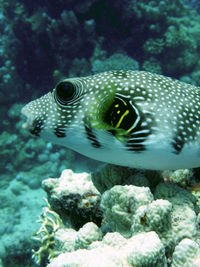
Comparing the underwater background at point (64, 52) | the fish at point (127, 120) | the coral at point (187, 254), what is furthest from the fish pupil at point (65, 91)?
the underwater background at point (64, 52)

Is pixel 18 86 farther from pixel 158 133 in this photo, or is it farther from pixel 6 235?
pixel 158 133

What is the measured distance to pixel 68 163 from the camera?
1196 centimetres

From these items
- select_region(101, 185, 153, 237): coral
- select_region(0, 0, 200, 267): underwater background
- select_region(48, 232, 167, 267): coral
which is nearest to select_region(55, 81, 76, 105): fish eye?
select_region(101, 185, 153, 237): coral

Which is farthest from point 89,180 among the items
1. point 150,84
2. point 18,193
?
point 18,193

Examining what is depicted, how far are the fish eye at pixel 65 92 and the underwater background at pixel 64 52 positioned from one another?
815 centimetres

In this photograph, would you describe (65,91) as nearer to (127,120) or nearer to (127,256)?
(127,120)

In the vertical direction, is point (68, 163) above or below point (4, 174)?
above

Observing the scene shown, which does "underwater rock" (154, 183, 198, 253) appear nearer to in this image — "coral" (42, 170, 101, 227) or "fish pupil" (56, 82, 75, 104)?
"coral" (42, 170, 101, 227)

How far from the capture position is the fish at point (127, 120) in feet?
9.95

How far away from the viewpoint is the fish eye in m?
3.30

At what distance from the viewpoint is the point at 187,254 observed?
86.1 inches

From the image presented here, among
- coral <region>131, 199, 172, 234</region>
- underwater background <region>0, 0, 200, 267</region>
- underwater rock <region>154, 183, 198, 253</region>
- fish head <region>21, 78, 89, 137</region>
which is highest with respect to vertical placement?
fish head <region>21, 78, 89, 137</region>

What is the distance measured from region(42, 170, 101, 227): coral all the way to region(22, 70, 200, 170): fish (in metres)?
0.54

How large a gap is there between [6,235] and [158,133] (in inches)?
308
